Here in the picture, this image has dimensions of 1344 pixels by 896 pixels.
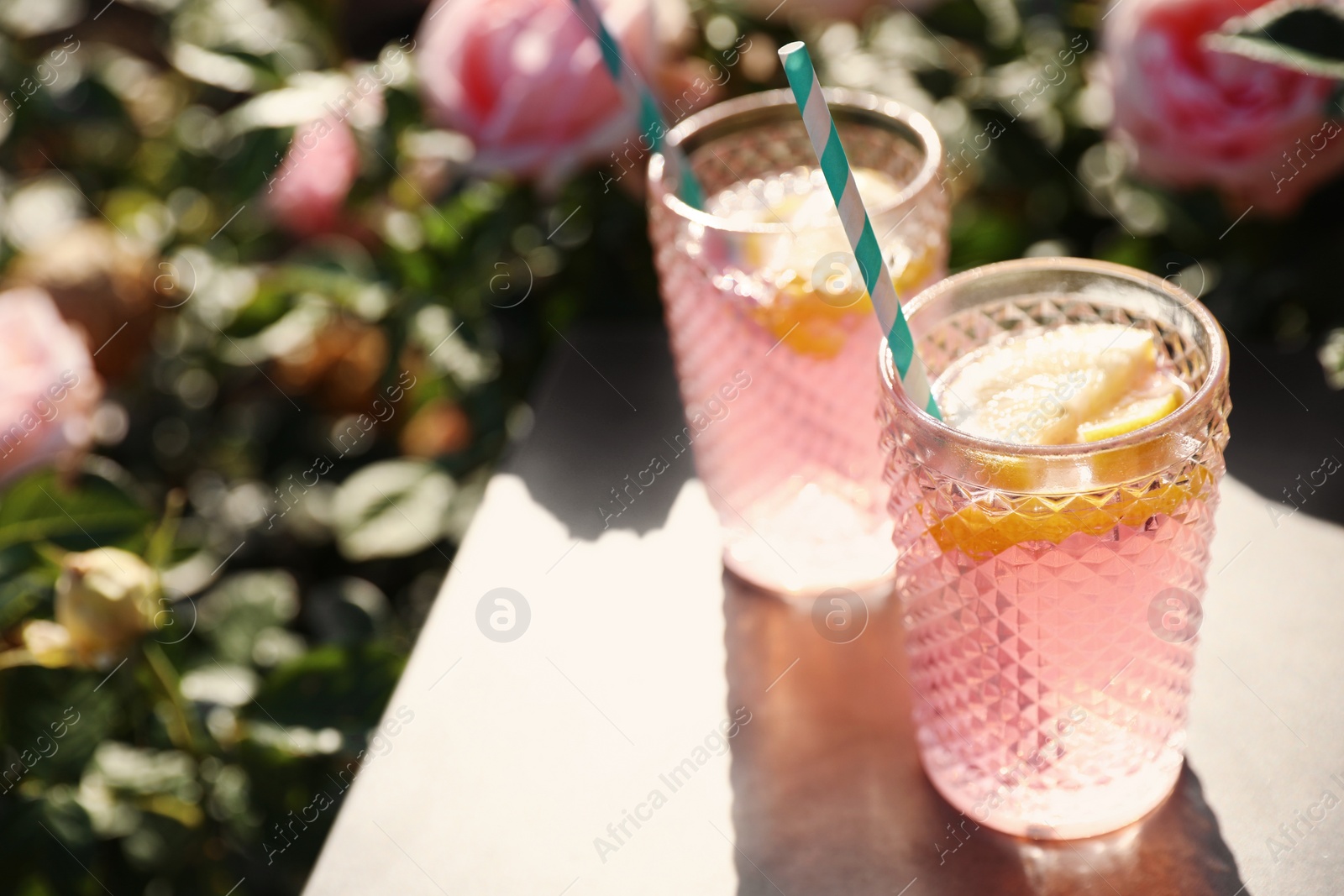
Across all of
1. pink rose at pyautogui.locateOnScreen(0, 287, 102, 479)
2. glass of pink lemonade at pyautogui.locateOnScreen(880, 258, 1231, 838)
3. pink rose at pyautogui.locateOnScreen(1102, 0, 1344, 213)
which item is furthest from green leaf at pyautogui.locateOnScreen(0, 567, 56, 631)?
pink rose at pyautogui.locateOnScreen(1102, 0, 1344, 213)

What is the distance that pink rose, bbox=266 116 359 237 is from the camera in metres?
1.30

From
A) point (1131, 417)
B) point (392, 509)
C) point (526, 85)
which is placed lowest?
point (392, 509)

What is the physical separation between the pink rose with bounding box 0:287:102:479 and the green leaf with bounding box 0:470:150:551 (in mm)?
57

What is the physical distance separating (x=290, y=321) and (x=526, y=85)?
13.9 inches

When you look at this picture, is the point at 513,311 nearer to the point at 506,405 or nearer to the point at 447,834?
the point at 506,405

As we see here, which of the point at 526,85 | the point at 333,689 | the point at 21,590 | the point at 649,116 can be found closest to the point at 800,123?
the point at 649,116

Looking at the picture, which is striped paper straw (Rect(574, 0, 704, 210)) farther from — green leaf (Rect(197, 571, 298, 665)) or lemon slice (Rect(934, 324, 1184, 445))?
green leaf (Rect(197, 571, 298, 665))

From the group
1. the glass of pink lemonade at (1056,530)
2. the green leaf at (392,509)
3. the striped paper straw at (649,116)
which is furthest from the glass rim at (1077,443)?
the green leaf at (392,509)

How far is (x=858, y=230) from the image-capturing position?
61cm

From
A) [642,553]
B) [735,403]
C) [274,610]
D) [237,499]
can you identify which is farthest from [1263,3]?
[237,499]

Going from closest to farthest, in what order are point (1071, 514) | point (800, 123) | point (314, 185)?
1. point (1071, 514)
2. point (800, 123)
3. point (314, 185)

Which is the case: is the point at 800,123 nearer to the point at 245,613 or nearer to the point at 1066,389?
the point at 1066,389

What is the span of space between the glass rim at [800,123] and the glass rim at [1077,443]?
84 millimetres

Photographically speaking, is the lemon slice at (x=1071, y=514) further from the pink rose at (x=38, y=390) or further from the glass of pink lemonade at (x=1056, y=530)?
the pink rose at (x=38, y=390)
